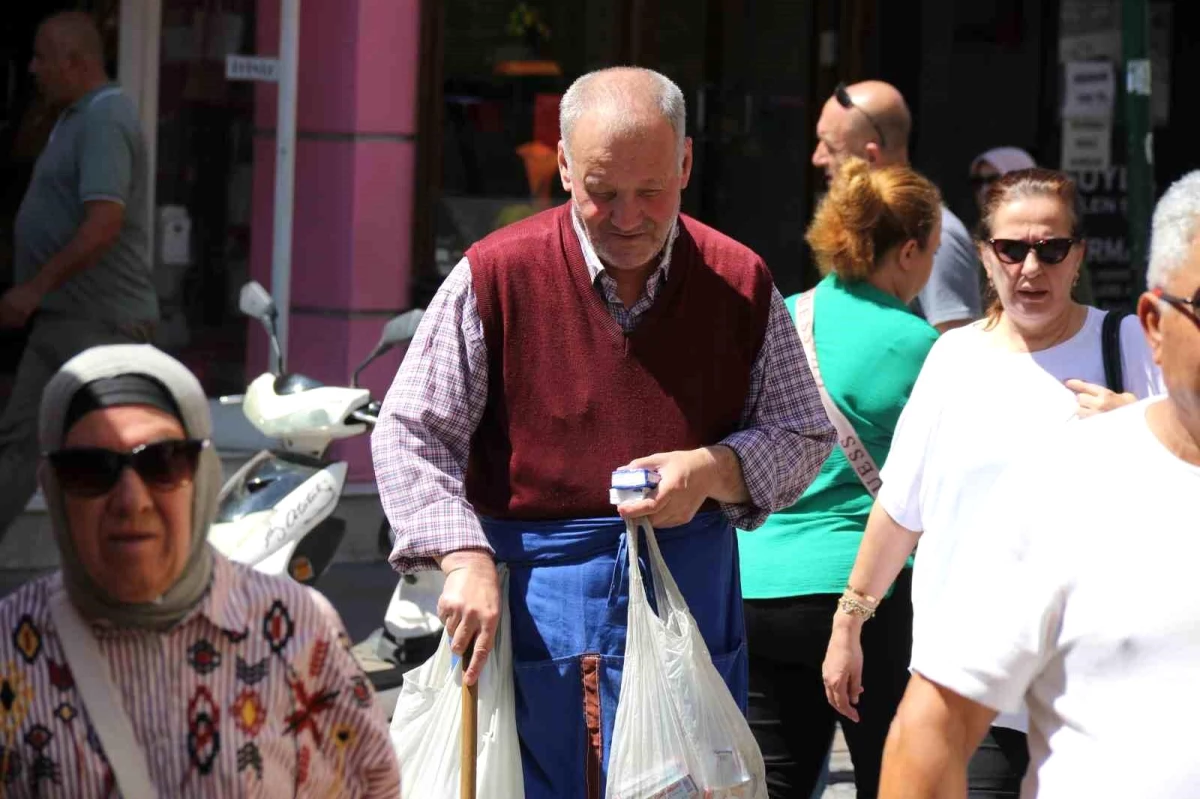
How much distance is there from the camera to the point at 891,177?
4.71m

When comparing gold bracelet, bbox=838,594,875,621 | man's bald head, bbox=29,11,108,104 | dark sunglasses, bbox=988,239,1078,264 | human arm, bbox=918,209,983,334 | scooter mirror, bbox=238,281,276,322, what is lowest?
gold bracelet, bbox=838,594,875,621

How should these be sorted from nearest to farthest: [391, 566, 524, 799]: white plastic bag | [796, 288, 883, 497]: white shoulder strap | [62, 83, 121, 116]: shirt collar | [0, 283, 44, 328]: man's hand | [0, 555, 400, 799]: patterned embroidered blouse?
[0, 555, 400, 799]: patterned embroidered blouse < [391, 566, 524, 799]: white plastic bag < [796, 288, 883, 497]: white shoulder strap < [0, 283, 44, 328]: man's hand < [62, 83, 121, 116]: shirt collar

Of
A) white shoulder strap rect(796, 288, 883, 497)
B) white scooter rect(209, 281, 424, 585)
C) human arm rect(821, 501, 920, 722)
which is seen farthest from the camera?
white scooter rect(209, 281, 424, 585)

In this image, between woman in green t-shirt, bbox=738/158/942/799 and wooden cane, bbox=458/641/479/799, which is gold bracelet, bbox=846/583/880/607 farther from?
wooden cane, bbox=458/641/479/799

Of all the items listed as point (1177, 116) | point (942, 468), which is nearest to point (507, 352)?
point (942, 468)

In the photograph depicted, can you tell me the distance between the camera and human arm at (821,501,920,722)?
3.99 m

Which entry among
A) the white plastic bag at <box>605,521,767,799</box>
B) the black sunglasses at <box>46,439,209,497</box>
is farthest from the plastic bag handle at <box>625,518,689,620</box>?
the black sunglasses at <box>46,439,209,497</box>

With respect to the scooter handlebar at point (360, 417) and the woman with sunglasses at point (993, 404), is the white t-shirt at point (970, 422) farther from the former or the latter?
the scooter handlebar at point (360, 417)

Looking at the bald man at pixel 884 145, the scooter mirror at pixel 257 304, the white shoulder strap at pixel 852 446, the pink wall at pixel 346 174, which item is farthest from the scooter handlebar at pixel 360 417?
the pink wall at pixel 346 174

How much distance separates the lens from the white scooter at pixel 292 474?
19.4 ft

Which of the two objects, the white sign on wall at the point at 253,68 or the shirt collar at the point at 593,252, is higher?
the white sign on wall at the point at 253,68

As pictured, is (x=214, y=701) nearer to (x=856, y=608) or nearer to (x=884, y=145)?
(x=856, y=608)

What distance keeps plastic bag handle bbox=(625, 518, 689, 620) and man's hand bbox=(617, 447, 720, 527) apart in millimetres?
37

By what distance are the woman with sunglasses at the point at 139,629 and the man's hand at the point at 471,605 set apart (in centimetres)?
93
